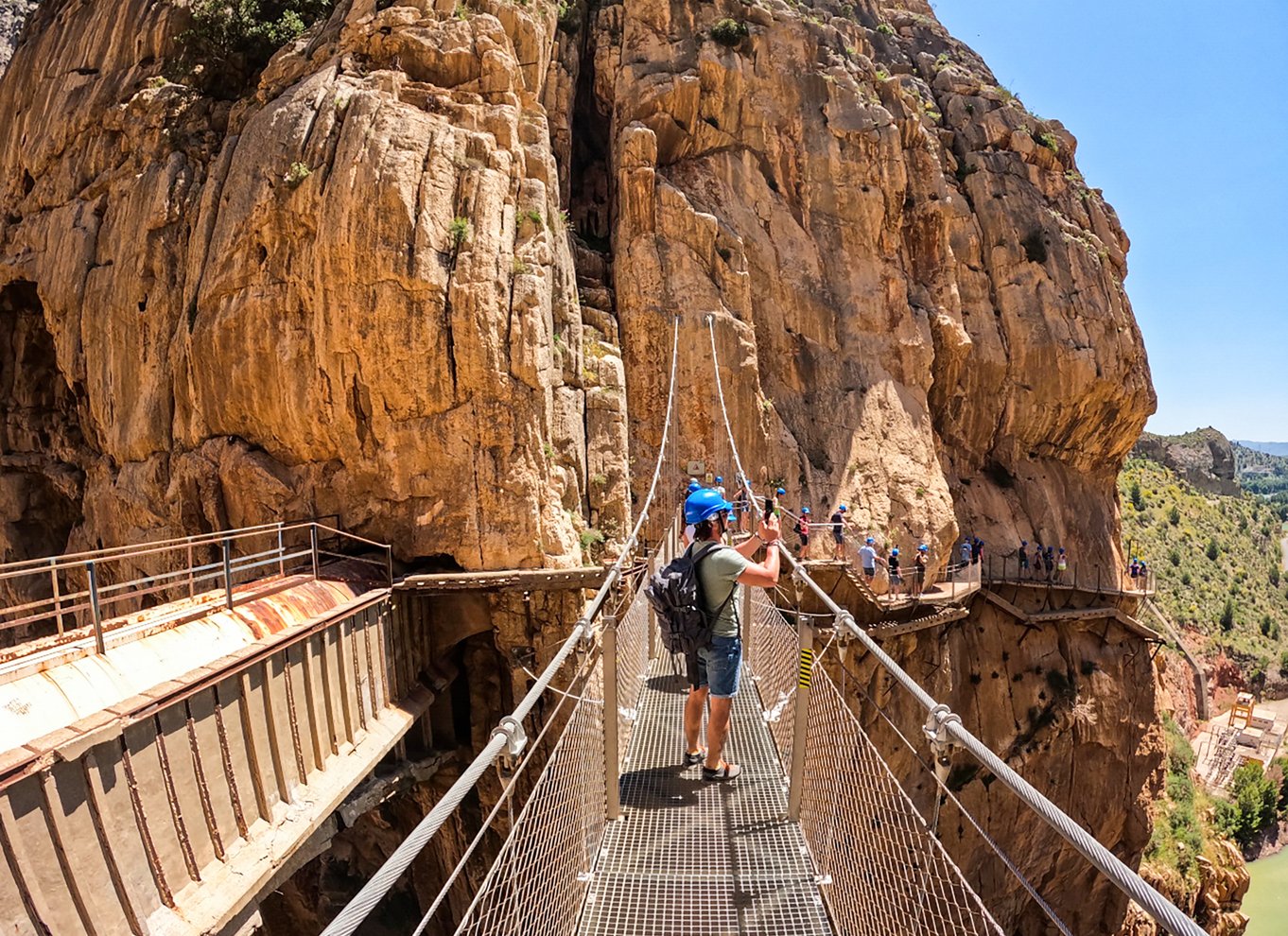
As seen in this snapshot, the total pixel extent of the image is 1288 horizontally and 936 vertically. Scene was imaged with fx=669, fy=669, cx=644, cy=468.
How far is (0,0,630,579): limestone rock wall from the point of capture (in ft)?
31.8

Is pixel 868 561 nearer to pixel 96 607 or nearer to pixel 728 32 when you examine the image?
pixel 96 607

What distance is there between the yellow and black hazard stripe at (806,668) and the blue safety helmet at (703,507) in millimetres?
847

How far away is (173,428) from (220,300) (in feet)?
7.60

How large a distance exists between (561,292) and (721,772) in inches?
377

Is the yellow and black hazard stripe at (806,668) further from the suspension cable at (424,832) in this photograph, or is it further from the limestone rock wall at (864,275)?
the limestone rock wall at (864,275)

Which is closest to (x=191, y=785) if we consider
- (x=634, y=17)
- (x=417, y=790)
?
(x=417, y=790)

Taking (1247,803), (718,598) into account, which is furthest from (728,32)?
(1247,803)

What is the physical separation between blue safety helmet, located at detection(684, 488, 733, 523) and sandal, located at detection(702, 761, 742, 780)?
147cm

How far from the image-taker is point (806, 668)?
3.46 m

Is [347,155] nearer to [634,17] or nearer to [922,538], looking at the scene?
[634,17]

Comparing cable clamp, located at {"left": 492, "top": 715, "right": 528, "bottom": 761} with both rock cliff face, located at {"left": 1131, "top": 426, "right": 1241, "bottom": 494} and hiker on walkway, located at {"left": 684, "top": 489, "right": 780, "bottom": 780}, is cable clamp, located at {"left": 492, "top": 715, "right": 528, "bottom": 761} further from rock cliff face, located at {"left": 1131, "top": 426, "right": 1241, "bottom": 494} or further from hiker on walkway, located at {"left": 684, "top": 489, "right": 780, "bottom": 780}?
rock cliff face, located at {"left": 1131, "top": 426, "right": 1241, "bottom": 494}

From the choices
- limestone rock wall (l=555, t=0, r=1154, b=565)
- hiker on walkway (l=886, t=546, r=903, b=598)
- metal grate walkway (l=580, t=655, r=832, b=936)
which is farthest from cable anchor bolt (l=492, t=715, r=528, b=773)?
hiker on walkway (l=886, t=546, r=903, b=598)

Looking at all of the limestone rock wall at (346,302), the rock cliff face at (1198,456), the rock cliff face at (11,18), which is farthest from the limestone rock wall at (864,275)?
the rock cliff face at (1198,456)

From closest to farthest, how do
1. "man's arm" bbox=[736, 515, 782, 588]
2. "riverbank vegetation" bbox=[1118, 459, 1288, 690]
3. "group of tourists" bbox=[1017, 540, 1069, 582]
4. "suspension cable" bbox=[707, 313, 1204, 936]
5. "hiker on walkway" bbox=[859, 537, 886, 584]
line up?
1. "suspension cable" bbox=[707, 313, 1204, 936]
2. "man's arm" bbox=[736, 515, 782, 588]
3. "hiker on walkway" bbox=[859, 537, 886, 584]
4. "group of tourists" bbox=[1017, 540, 1069, 582]
5. "riverbank vegetation" bbox=[1118, 459, 1288, 690]
